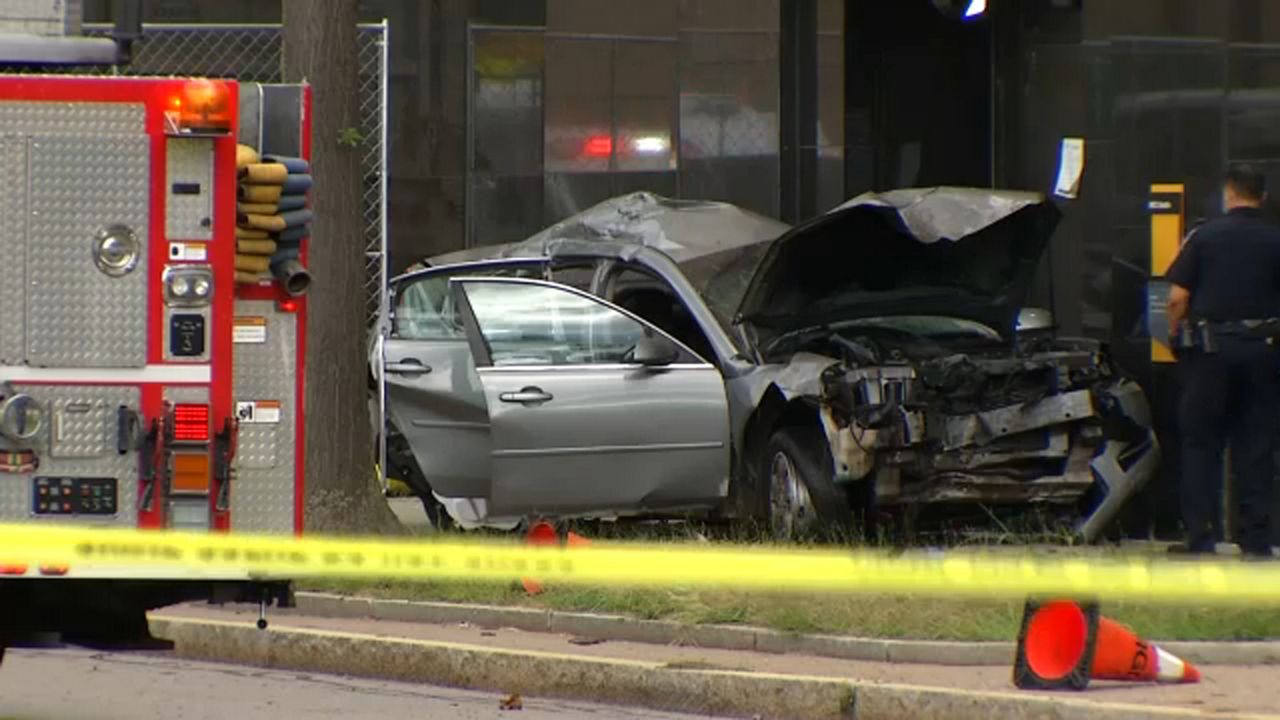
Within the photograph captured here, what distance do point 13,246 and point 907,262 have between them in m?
6.85

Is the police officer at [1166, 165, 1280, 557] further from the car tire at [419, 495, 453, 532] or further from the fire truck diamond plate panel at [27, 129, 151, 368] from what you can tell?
the fire truck diamond plate panel at [27, 129, 151, 368]

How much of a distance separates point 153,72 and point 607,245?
12.9ft

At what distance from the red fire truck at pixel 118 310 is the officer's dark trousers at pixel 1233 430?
18.2 ft

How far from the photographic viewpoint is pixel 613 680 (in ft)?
34.4

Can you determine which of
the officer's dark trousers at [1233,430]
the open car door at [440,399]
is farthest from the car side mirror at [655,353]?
the officer's dark trousers at [1233,430]

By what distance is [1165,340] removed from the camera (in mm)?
13586

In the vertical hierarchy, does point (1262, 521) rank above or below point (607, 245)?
below

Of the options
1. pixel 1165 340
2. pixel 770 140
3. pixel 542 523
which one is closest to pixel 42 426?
pixel 542 523

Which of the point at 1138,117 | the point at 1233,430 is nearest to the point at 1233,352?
the point at 1233,430

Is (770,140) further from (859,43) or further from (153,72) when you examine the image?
(153,72)

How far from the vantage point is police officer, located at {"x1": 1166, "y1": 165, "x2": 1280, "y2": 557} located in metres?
12.1

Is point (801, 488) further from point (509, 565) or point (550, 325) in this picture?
point (509, 565)

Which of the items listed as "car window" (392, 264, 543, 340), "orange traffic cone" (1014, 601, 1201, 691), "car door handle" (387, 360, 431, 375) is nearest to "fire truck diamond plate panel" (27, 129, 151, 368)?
"orange traffic cone" (1014, 601, 1201, 691)

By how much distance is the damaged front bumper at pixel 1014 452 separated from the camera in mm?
13016
